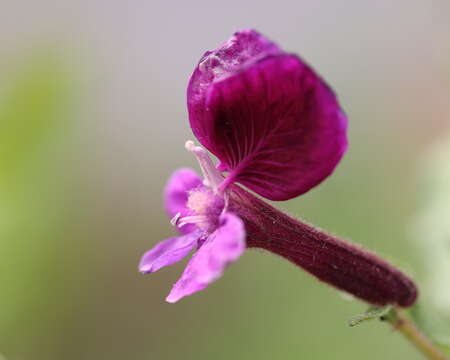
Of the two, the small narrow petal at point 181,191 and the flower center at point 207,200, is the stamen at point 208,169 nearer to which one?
the flower center at point 207,200

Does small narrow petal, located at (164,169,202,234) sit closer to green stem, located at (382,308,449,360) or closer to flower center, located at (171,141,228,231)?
flower center, located at (171,141,228,231)

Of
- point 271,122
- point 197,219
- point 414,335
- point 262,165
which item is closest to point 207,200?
point 197,219

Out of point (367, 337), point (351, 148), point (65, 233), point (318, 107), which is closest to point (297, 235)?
point (318, 107)

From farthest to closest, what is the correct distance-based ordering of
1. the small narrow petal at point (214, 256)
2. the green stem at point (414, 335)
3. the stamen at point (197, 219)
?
the green stem at point (414, 335), the stamen at point (197, 219), the small narrow petal at point (214, 256)

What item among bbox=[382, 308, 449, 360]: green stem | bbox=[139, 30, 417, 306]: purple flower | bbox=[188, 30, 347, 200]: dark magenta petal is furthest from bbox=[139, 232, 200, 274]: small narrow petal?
bbox=[382, 308, 449, 360]: green stem

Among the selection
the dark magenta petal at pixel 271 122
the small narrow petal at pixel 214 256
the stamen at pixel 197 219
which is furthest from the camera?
the stamen at pixel 197 219

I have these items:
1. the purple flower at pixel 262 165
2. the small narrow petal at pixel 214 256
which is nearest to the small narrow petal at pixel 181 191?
the purple flower at pixel 262 165
